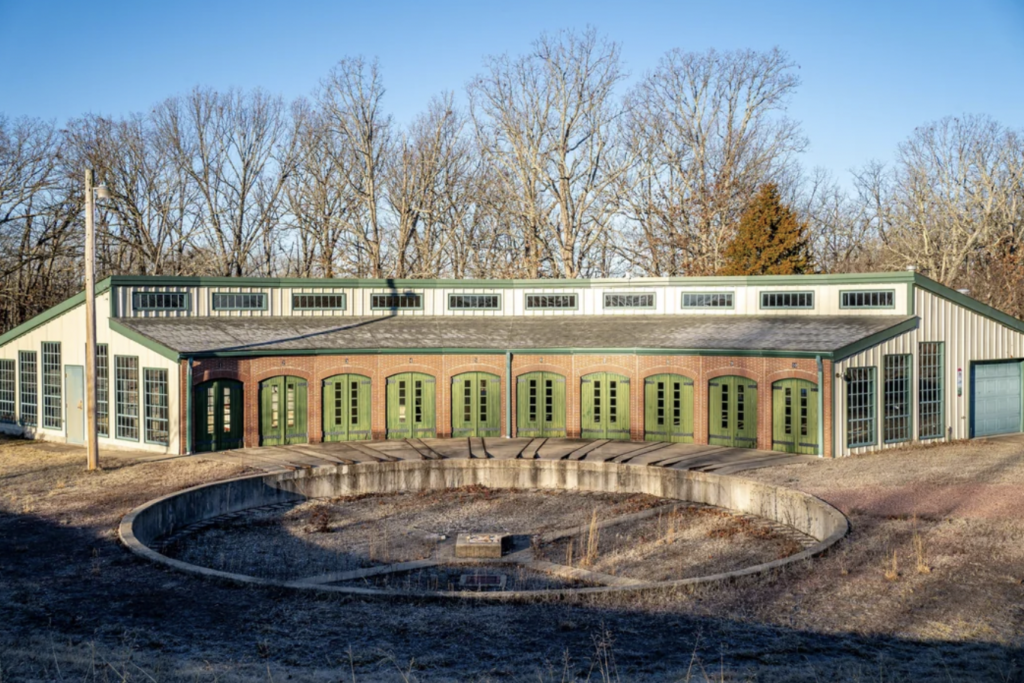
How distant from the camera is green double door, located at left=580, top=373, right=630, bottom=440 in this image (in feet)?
86.3

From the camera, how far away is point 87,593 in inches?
453

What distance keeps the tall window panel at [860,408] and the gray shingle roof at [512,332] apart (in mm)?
1036

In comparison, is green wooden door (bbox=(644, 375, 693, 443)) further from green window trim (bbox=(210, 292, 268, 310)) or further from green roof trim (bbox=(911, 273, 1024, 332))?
green window trim (bbox=(210, 292, 268, 310))

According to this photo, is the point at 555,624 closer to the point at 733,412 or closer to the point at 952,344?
the point at 733,412

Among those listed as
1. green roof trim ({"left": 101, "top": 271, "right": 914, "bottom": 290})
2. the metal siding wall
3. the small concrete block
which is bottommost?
the small concrete block

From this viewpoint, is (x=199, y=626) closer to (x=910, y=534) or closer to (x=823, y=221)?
(x=910, y=534)

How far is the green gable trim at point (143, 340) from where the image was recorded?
907 inches

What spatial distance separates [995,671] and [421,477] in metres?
15.0

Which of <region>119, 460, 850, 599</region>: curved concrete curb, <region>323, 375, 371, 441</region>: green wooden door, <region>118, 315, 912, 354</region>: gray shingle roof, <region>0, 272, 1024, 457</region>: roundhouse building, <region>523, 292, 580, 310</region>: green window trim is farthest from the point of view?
<region>523, 292, 580, 310</region>: green window trim

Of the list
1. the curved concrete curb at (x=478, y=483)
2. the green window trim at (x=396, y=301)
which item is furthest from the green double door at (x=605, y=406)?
the green window trim at (x=396, y=301)

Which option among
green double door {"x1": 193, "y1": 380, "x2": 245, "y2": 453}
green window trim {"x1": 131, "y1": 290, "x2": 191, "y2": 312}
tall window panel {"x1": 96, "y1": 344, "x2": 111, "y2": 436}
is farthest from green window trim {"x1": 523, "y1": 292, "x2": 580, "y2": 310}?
tall window panel {"x1": 96, "y1": 344, "x2": 111, "y2": 436}

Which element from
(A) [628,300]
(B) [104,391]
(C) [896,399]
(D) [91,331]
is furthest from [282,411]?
(C) [896,399]

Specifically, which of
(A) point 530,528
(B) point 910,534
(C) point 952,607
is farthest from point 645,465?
(C) point 952,607

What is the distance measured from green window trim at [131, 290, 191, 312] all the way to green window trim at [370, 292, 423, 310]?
6179 mm
